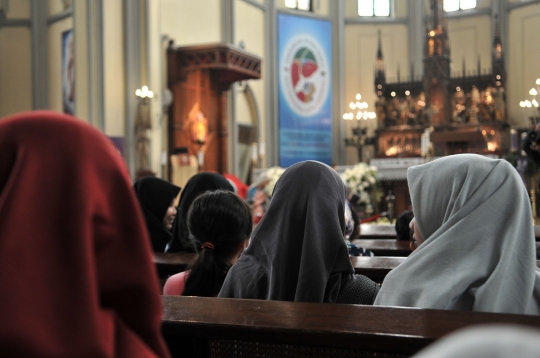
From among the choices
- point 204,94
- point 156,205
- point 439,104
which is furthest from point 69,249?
point 439,104

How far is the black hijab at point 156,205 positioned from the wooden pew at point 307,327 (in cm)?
263

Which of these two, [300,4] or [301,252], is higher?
[300,4]

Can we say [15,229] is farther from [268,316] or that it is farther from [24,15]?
[24,15]

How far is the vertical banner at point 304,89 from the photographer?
51.2 ft

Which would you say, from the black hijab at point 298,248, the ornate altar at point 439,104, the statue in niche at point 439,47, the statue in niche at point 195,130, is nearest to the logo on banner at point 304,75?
the ornate altar at point 439,104

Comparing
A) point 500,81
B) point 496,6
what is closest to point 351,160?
point 500,81

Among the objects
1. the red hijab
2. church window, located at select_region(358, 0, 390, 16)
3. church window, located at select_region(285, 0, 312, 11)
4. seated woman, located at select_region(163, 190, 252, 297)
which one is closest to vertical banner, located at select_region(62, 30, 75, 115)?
church window, located at select_region(285, 0, 312, 11)

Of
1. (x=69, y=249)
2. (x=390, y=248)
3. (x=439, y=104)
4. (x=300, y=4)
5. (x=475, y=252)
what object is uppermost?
→ (x=300, y=4)

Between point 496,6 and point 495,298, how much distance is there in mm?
16514

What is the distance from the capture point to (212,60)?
11273 mm

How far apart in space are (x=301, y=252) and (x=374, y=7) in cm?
1680

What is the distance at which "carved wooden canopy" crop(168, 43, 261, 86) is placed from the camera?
1117 centimetres

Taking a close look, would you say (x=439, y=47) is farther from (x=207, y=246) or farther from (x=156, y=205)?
(x=207, y=246)

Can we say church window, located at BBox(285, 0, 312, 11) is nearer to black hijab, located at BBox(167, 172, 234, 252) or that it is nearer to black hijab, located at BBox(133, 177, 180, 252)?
black hijab, located at BBox(133, 177, 180, 252)
